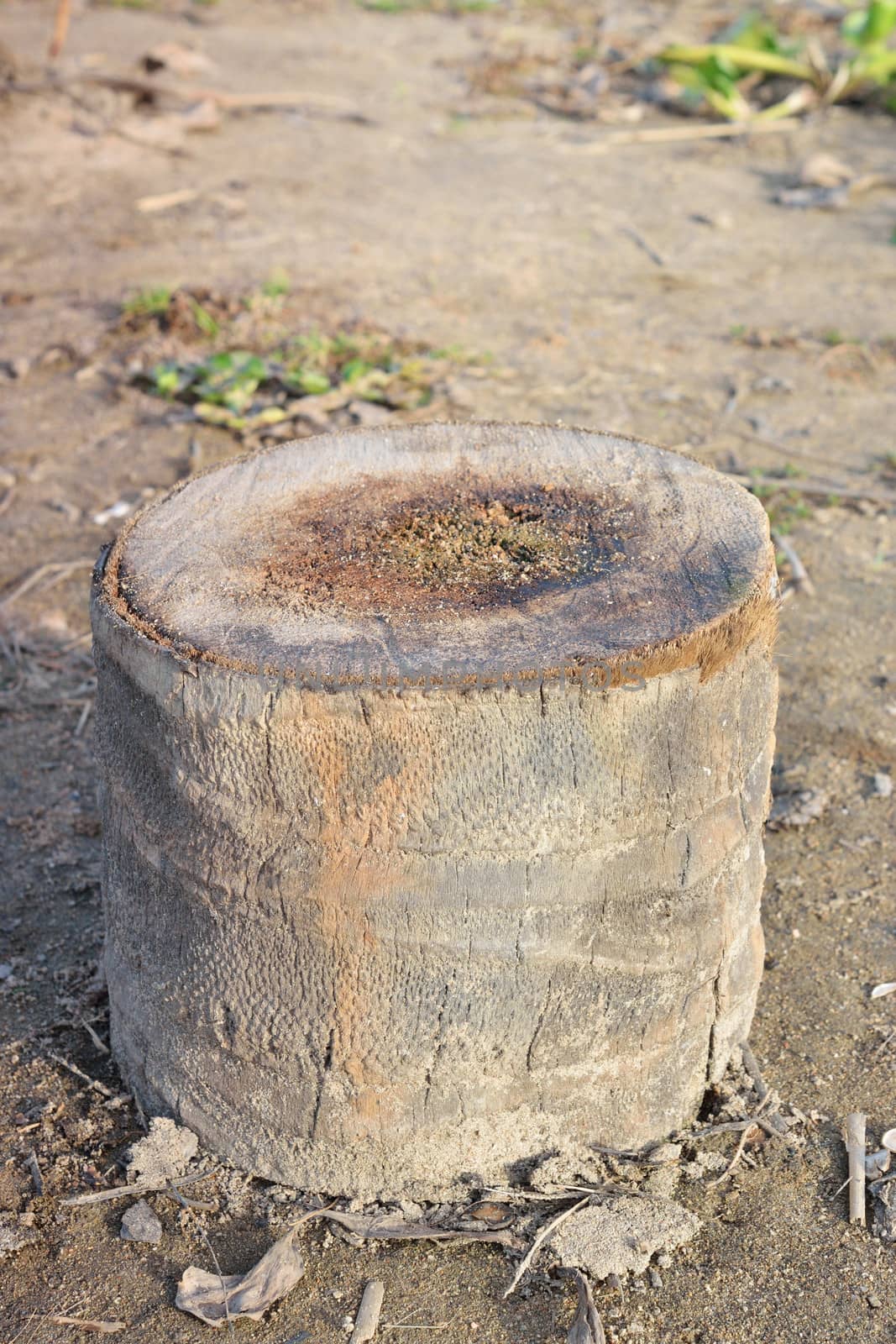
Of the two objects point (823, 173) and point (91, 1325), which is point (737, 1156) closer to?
point (91, 1325)

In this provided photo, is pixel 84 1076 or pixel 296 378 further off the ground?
pixel 296 378

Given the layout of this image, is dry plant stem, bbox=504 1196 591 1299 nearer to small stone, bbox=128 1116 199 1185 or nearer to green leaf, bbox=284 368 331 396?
small stone, bbox=128 1116 199 1185

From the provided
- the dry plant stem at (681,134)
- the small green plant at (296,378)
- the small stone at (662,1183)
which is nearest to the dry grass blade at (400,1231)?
the small stone at (662,1183)

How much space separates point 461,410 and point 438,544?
2.72 m

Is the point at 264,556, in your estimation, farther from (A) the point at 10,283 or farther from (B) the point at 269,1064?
(A) the point at 10,283

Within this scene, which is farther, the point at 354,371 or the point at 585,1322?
the point at 354,371

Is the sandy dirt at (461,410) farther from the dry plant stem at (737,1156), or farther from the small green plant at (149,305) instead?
the small green plant at (149,305)

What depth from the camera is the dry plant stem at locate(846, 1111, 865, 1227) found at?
196 cm

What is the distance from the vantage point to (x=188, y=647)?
1755 millimetres

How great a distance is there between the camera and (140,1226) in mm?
1948

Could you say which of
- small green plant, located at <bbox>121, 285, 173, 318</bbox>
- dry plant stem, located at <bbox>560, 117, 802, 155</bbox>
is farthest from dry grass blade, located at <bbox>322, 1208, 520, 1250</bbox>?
dry plant stem, located at <bbox>560, 117, 802, 155</bbox>

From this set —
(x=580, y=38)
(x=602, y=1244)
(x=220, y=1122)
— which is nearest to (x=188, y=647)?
(x=220, y=1122)

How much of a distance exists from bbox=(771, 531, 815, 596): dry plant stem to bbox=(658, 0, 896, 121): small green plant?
5186mm

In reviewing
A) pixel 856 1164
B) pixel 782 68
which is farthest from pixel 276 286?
pixel 782 68
